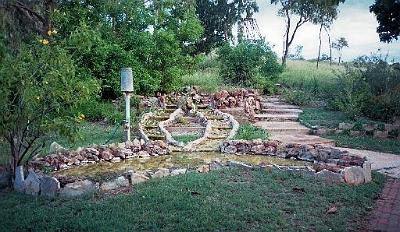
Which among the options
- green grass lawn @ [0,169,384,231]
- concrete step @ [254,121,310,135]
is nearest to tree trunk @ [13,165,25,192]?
green grass lawn @ [0,169,384,231]

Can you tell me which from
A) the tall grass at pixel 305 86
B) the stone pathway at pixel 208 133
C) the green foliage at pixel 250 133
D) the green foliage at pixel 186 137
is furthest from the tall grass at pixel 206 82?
the green foliage at pixel 186 137

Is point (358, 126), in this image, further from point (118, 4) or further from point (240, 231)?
point (118, 4)

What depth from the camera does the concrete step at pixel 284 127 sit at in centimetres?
1014

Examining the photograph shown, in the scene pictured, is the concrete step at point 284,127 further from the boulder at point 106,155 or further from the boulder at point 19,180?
the boulder at point 19,180

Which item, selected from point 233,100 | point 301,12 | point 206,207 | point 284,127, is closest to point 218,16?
point 301,12

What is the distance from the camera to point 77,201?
4.45 metres

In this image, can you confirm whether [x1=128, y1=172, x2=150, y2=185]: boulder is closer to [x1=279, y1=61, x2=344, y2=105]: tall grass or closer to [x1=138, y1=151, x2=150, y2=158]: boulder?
[x1=138, y1=151, x2=150, y2=158]: boulder

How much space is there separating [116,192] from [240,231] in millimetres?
1771

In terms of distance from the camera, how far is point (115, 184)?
5.04 meters

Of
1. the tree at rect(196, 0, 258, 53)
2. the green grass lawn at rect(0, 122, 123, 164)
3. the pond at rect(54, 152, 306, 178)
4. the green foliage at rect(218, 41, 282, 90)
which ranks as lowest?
the pond at rect(54, 152, 306, 178)

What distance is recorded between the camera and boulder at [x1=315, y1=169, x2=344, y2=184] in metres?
5.28

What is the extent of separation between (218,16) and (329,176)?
27344mm

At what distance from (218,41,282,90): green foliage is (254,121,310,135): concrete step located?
5.30 m

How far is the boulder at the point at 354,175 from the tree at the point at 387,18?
9.69 metres
